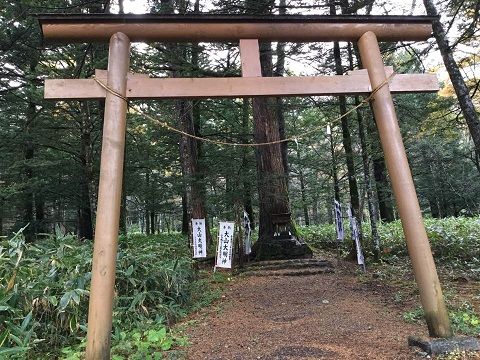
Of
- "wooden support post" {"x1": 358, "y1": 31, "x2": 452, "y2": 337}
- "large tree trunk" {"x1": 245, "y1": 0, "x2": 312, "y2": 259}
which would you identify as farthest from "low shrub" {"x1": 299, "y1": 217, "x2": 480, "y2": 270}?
"wooden support post" {"x1": 358, "y1": 31, "x2": 452, "y2": 337}

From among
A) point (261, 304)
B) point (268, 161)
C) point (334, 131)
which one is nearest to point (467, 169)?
point (334, 131)

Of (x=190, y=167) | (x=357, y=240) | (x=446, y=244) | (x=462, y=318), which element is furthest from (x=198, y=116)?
(x=462, y=318)

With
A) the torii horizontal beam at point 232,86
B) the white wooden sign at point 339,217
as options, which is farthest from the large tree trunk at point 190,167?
the torii horizontal beam at point 232,86

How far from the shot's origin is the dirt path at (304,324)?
12.2 ft

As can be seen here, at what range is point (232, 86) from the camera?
3.96 metres

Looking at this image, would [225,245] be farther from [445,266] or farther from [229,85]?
[229,85]

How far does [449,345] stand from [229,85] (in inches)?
135

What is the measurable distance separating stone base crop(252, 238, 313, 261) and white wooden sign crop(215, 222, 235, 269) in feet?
4.67

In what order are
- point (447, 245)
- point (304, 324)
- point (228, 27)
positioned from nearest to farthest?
point (228, 27), point (304, 324), point (447, 245)

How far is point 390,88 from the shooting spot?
4195 mm

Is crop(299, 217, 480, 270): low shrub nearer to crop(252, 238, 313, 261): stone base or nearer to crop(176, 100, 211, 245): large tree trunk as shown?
crop(252, 238, 313, 261): stone base

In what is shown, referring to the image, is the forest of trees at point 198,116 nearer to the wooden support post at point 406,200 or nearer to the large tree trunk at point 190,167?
the large tree trunk at point 190,167

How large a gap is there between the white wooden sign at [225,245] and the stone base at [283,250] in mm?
1423

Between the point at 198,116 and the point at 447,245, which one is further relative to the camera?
the point at 198,116
